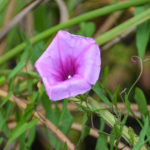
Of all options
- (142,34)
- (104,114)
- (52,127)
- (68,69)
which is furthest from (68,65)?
(142,34)

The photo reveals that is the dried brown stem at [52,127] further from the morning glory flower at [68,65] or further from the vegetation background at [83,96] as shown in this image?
the morning glory flower at [68,65]

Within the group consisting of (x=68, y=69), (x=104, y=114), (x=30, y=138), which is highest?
(x=68, y=69)

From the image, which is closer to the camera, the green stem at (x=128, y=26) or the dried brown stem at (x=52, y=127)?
the dried brown stem at (x=52, y=127)

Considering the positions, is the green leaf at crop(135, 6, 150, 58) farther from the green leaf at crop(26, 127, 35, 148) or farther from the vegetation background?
the green leaf at crop(26, 127, 35, 148)

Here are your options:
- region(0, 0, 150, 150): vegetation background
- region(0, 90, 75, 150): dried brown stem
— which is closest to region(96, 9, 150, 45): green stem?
region(0, 0, 150, 150): vegetation background

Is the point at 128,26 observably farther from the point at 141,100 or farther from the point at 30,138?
the point at 30,138

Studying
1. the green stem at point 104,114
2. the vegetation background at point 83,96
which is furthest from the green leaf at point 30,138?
the green stem at point 104,114
